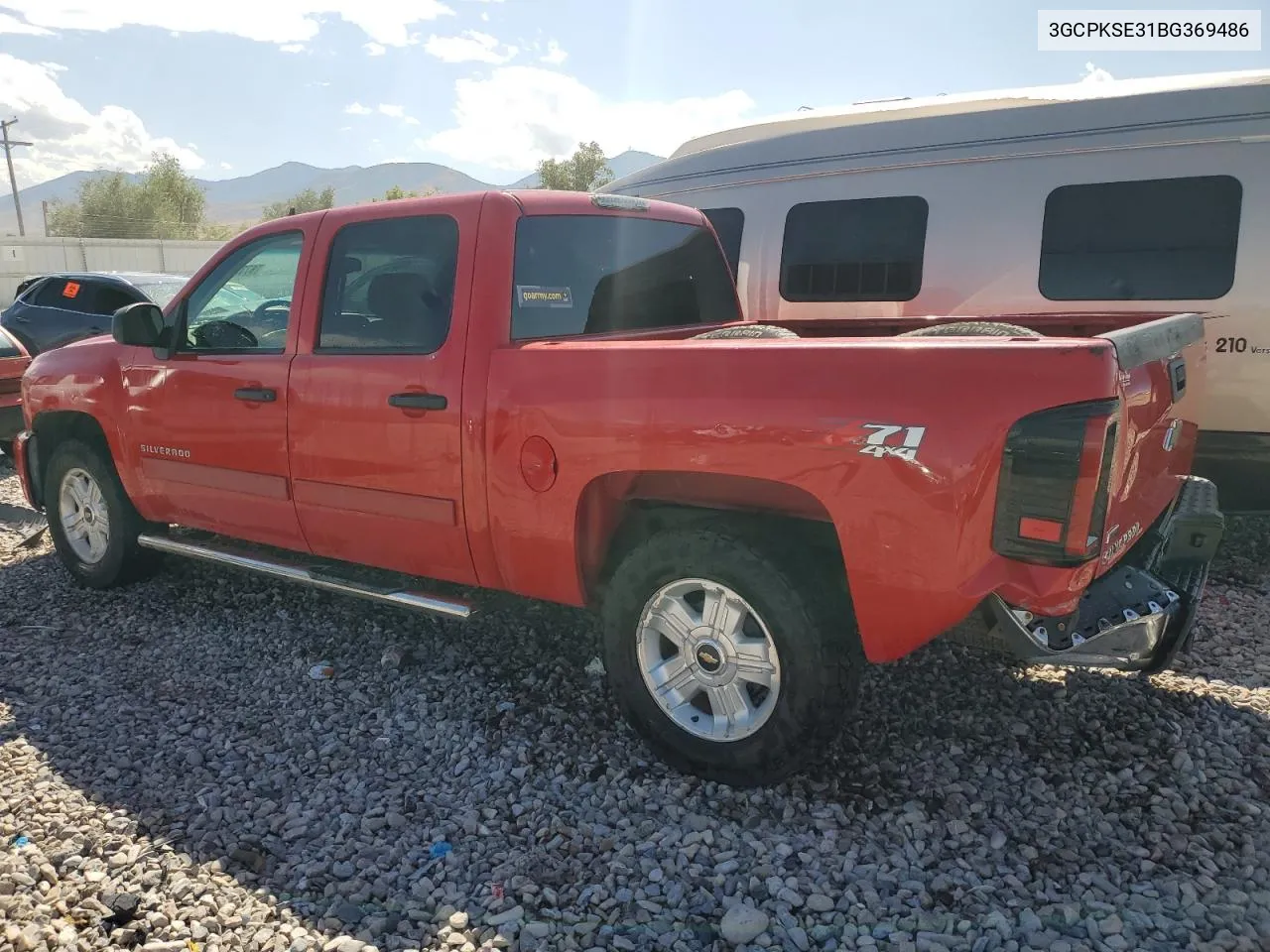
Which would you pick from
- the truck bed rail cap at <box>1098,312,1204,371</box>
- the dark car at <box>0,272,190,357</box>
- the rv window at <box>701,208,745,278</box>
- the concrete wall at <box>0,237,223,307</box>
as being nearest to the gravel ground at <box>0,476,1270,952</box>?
the truck bed rail cap at <box>1098,312,1204,371</box>

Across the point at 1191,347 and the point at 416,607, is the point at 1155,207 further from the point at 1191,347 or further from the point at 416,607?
the point at 416,607

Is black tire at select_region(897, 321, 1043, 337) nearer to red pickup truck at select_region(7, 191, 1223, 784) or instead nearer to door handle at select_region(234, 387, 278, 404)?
red pickup truck at select_region(7, 191, 1223, 784)

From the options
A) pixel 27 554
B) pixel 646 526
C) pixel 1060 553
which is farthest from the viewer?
pixel 27 554

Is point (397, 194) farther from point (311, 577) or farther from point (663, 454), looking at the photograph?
point (663, 454)

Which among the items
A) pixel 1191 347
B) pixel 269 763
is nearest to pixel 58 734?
pixel 269 763

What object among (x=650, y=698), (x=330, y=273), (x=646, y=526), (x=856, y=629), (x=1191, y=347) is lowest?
(x=650, y=698)

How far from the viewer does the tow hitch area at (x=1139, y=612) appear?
2650mm

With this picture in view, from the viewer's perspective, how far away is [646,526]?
11.0 feet

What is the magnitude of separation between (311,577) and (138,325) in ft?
4.89

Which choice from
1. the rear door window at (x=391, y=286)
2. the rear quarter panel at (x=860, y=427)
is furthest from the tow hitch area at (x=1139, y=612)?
the rear door window at (x=391, y=286)

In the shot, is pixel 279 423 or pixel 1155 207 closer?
pixel 279 423

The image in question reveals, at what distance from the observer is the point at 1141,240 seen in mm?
5422

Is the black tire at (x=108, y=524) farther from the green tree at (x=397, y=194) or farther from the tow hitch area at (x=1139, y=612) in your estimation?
the tow hitch area at (x=1139, y=612)

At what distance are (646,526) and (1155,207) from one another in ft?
12.9
